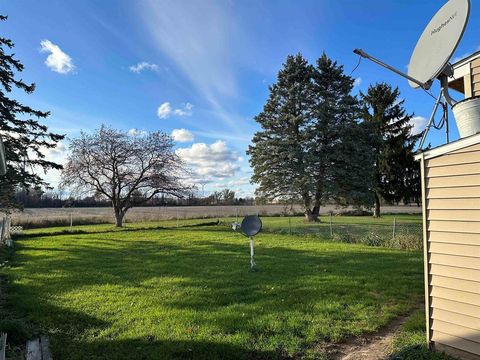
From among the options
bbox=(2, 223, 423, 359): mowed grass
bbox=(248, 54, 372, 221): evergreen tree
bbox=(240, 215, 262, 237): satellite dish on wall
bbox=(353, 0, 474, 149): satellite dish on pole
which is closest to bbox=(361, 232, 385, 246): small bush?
bbox=(2, 223, 423, 359): mowed grass

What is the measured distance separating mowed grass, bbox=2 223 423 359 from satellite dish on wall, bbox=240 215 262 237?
0.91 metres

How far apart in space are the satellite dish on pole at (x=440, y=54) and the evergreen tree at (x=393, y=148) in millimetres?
26432

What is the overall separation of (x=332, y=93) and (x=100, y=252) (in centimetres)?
1973

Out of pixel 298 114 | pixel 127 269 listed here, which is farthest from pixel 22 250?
pixel 298 114

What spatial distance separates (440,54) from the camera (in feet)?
13.9

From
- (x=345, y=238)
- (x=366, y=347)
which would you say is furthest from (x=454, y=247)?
(x=345, y=238)

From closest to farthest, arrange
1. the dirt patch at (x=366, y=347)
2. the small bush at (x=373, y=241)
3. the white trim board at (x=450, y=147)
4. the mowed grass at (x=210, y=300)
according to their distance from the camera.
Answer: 1. the white trim board at (x=450, y=147)
2. the dirt patch at (x=366, y=347)
3. the mowed grass at (x=210, y=300)
4. the small bush at (x=373, y=241)

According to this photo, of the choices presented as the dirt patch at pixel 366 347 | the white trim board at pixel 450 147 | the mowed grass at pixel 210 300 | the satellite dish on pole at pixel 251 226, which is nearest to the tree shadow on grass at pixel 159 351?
the mowed grass at pixel 210 300

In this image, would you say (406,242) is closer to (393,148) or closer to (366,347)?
(366,347)

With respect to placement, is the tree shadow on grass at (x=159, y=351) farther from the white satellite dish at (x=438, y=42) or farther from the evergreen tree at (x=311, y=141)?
the evergreen tree at (x=311, y=141)

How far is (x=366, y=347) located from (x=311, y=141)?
21622 mm

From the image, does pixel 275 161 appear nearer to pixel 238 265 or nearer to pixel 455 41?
pixel 238 265

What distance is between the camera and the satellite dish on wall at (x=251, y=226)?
9.73m

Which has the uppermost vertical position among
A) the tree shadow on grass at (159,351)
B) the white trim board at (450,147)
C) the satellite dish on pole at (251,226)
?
the white trim board at (450,147)
